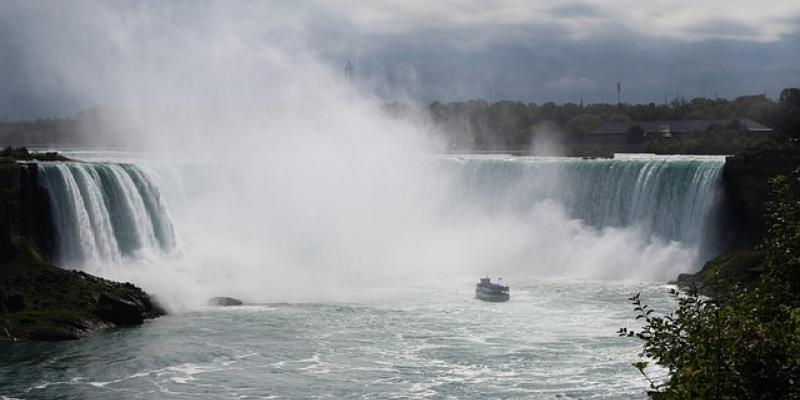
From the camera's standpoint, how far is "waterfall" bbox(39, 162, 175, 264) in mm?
37344

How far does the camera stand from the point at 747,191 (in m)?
43.4

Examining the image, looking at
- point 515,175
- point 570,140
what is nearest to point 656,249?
point 515,175

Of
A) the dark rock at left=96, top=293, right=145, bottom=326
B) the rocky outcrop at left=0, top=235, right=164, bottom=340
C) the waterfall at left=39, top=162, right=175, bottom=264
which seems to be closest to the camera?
the rocky outcrop at left=0, top=235, right=164, bottom=340

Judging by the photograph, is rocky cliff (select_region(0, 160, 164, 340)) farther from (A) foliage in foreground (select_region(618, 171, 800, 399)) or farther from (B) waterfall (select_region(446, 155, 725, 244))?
(B) waterfall (select_region(446, 155, 725, 244))

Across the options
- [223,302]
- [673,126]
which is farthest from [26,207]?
[673,126]

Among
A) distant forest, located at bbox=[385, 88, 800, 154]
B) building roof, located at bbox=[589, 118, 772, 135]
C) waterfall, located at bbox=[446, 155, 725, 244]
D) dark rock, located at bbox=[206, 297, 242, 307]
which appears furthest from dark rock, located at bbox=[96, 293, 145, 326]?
building roof, located at bbox=[589, 118, 772, 135]

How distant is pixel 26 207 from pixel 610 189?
24.8m

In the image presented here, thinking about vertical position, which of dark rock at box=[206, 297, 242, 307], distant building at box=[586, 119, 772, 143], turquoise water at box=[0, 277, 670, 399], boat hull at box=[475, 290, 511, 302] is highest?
distant building at box=[586, 119, 772, 143]

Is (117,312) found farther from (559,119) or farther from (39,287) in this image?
(559,119)

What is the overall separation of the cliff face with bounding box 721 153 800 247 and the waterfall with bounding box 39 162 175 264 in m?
21.6

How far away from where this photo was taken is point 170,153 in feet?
213

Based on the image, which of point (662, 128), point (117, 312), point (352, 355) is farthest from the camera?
point (662, 128)

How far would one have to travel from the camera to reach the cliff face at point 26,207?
117ft

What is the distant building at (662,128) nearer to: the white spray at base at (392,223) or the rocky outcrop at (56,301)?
the white spray at base at (392,223)
